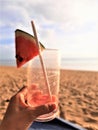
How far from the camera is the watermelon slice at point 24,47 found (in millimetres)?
846

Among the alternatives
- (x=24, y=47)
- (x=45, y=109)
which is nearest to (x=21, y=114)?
(x=45, y=109)

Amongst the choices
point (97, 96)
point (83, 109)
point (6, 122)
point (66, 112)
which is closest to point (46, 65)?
point (6, 122)

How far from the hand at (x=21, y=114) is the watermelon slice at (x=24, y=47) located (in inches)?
4.6

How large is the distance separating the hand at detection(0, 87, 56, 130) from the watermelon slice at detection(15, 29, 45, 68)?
0.39ft

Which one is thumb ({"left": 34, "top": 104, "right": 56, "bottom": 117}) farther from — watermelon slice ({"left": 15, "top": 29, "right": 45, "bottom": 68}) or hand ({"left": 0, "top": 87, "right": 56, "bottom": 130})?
watermelon slice ({"left": 15, "top": 29, "right": 45, "bottom": 68})

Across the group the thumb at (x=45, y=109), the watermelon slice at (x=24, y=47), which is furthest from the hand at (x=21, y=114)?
the watermelon slice at (x=24, y=47)

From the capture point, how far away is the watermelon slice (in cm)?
85

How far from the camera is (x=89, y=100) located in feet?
14.9

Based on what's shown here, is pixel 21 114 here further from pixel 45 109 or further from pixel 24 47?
pixel 24 47

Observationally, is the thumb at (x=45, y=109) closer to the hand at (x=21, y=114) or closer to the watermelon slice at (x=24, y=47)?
the hand at (x=21, y=114)

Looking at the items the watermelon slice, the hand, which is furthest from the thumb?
the watermelon slice

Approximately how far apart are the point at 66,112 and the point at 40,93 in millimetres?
2703

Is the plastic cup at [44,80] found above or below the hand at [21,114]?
above

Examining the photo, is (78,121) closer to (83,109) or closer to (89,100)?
(83,109)
